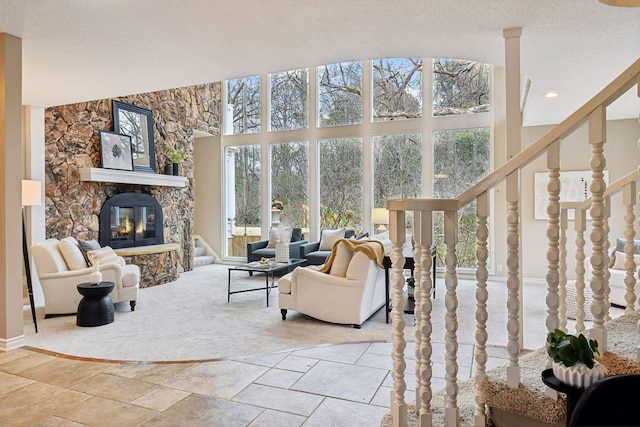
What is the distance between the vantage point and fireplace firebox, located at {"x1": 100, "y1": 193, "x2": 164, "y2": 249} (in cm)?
612

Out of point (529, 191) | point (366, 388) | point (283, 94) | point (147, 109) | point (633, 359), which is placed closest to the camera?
point (633, 359)

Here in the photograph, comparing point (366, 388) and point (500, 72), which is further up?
point (500, 72)

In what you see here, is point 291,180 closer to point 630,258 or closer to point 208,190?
point 208,190

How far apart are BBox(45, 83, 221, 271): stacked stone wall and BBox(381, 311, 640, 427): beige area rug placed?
223 inches

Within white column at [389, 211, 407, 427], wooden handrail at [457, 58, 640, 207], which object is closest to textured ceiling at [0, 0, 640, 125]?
wooden handrail at [457, 58, 640, 207]

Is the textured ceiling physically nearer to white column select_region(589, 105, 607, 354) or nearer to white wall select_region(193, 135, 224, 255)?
white column select_region(589, 105, 607, 354)

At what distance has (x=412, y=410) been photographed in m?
1.67

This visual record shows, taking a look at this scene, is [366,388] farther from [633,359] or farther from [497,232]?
[497,232]

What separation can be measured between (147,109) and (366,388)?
6.18 m

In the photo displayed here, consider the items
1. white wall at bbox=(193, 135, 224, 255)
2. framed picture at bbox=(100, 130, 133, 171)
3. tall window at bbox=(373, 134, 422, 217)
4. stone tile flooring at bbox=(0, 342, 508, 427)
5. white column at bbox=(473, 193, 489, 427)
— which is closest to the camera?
white column at bbox=(473, 193, 489, 427)

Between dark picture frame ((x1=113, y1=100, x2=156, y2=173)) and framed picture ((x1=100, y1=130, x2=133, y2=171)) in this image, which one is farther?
dark picture frame ((x1=113, y1=100, x2=156, y2=173))

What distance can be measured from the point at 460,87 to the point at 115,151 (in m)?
5.83

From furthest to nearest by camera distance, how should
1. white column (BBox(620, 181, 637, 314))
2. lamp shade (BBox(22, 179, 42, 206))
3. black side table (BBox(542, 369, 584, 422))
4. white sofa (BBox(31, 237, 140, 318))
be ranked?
white sofa (BBox(31, 237, 140, 318)) → lamp shade (BBox(22, 179, 42, 206)) → white column (BBox(620, 181, 637, 314)) → black side table (BBox(542, 369, 584, 422))

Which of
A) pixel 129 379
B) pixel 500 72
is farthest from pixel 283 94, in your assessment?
pixel 129 379
